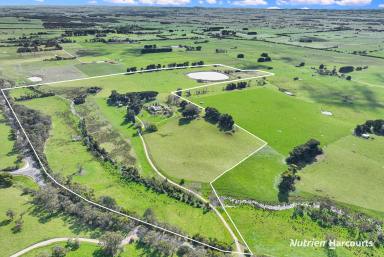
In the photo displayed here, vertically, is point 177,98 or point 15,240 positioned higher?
point 177,98

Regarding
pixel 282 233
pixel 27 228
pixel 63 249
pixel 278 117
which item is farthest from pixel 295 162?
pixel 27 228

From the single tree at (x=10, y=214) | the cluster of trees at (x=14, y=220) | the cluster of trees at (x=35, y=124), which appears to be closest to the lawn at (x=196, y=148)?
the cluster of trees at (x=35, y=124)

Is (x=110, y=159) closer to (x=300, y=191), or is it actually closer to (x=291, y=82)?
(x=300, y=191)

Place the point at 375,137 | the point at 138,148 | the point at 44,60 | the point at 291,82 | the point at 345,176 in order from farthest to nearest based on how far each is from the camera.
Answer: the point at 44,60, the point at 291,82, the point at 375,137, the point at 138,148, the point at 345,176

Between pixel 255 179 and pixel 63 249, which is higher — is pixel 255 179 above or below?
above

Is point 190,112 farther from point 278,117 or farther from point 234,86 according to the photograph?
point 234,86

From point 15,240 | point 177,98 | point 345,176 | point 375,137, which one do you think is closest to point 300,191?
point 345,176

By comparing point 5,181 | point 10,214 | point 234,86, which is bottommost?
point 10,214
